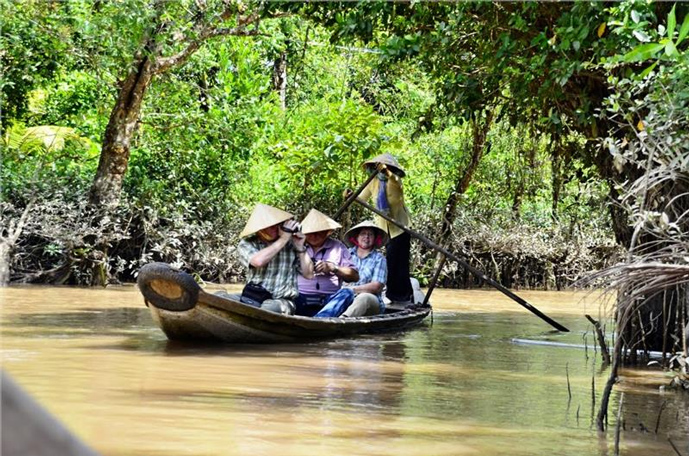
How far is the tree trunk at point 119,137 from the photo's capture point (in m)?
14.1

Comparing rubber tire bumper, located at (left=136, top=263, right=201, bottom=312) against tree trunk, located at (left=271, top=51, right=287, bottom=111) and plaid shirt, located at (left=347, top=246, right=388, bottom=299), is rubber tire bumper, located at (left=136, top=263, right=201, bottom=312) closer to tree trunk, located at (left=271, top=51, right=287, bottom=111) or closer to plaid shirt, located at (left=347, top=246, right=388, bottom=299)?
plaid shirt, located at (left=347, top=246, right=388, bottom=299)

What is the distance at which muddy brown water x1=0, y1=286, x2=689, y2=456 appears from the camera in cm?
430

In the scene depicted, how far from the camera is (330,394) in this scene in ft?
18.7

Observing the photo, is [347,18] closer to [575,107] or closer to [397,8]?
[397,8]

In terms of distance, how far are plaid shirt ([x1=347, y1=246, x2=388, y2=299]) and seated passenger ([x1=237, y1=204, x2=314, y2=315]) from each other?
4.07 feet

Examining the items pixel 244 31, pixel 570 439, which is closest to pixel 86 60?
pixel 244 31

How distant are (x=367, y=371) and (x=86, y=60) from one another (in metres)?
8.72

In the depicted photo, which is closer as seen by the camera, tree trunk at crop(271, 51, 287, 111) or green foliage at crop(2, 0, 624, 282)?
green foliage at crop(2, 0, 624, 282)

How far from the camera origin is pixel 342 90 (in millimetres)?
23188

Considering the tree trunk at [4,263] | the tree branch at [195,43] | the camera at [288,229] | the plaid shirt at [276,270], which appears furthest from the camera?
the tree branch at [195,43]

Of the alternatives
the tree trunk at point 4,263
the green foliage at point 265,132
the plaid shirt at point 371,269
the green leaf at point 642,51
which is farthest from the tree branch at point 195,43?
the green leaf at point 642,51

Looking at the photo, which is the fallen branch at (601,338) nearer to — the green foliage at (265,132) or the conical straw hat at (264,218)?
the green foliage at (265,132)

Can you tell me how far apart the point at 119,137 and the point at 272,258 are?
6680 mm

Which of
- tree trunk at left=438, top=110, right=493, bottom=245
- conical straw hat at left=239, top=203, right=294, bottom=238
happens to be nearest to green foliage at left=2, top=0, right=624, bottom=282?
tree trunk at left=438, top=110, right=493, bottom=245
